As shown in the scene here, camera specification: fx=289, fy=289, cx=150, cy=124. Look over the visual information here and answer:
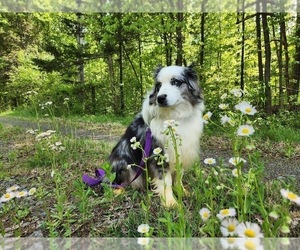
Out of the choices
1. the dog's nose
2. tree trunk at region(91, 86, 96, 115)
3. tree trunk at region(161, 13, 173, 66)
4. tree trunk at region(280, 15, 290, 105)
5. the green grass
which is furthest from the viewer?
tree trunk at region(280, 15, 290, 105)

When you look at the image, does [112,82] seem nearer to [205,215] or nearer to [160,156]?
[160,156]

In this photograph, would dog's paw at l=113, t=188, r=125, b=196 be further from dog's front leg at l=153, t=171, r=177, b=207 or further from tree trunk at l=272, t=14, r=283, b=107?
tree trunk at l=272, t=14, r=283, b=107

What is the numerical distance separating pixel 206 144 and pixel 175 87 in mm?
1750

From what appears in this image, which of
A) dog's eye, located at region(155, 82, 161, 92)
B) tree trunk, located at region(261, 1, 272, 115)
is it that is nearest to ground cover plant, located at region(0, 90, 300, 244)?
dog's eye, located at region(155, 82, 161, 92)

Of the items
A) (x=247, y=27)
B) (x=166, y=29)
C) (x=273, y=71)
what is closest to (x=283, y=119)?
(x=273, y=71)

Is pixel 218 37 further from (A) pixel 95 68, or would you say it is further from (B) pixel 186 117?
(B) pixel 186 117

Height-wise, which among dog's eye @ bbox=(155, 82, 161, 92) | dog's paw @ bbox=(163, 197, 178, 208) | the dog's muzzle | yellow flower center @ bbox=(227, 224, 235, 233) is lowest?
dog's paw @ bbox=(163, 197, 178, 208)

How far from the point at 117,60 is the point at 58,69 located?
1406mm

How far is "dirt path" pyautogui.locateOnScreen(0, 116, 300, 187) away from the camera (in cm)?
287

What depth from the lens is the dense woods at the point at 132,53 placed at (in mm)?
5375

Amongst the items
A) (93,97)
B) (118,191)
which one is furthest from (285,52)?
(118,191)

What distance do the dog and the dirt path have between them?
0.84 meters

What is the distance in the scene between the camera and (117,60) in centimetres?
670

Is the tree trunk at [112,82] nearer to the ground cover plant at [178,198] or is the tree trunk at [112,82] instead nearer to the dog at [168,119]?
the ground cover plant at [178,198]
